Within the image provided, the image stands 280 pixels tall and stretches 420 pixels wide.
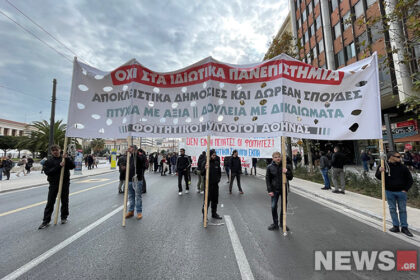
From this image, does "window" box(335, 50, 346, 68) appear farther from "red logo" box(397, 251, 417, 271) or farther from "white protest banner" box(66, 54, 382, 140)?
"red logo" box(397, 251, 417, 271)

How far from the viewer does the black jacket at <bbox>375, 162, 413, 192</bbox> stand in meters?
4.27

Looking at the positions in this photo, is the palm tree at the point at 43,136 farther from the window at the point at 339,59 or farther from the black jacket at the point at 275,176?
the window at the point at 339,59

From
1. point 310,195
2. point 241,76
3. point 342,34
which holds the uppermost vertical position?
point 342,34

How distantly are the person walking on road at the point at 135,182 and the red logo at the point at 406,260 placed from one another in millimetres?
5180

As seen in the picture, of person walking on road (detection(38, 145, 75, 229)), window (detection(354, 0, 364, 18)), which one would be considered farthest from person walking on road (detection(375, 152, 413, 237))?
window (detection(354, 0, 364, 18))

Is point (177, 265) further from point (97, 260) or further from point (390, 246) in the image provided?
point (390, 246)

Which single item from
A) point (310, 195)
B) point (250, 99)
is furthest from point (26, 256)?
point (310, 195)

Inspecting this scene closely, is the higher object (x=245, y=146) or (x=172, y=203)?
(x=245, y=146)

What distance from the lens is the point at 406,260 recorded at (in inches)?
125

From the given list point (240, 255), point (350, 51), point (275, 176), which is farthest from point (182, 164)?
point (350, 51)

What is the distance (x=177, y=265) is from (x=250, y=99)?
12.2 ft

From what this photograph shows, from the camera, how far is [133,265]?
2.97m
